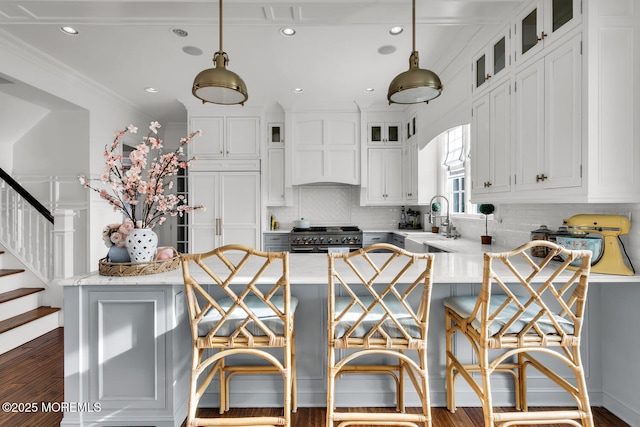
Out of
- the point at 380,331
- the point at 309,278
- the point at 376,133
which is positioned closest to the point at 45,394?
the point at 309,278

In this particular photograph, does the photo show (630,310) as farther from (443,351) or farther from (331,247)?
(331,247)

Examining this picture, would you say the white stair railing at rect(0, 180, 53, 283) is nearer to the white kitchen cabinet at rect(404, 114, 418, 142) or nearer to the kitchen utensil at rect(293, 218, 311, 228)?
the kitchen utensil at rect(293, 218, 311, 228)

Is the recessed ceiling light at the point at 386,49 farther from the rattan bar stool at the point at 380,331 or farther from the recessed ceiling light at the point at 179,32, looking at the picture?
the rattan bar stool at the point at 380,331

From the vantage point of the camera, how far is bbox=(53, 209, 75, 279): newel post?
3.28 m

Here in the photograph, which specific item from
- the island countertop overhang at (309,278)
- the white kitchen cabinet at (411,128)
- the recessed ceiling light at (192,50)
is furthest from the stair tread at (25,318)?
the white kitchen cabinet at (411,128)

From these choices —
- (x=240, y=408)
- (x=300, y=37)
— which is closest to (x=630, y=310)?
(x=240, y=408)

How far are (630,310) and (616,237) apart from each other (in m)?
0.44

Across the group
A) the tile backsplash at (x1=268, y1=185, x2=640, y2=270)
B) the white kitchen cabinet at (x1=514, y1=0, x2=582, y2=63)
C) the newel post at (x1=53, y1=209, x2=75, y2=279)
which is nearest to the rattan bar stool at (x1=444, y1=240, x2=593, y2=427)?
the tile backsplash at (x1=268, y1=185, x2=640, y2=270)

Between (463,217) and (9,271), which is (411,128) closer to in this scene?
(463,217)

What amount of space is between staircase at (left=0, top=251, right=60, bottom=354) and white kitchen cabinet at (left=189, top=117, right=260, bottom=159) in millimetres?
2439

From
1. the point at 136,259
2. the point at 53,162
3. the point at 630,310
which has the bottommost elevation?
the point at 630,310

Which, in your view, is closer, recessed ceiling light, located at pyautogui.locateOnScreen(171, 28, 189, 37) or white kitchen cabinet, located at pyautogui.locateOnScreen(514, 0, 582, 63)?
white kitchen cabinet, located at pyautogui.locateOnScreen(514, 0, 582, 63)

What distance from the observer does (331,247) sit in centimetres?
459

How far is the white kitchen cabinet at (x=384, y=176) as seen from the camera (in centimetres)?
494
